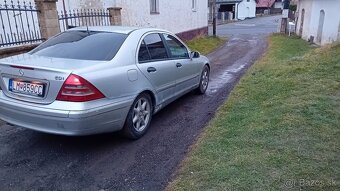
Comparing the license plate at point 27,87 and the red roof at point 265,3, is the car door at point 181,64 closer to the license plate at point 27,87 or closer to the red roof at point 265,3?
the license plate at point 27,87

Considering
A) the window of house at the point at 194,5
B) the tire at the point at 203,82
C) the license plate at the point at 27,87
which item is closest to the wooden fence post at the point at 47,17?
the tire at the point at 203,82

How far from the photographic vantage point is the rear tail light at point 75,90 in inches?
127

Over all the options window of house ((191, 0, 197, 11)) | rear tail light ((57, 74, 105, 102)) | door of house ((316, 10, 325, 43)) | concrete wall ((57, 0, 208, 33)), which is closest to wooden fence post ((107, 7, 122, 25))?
concrete wall ((57, 0, 208, 33))

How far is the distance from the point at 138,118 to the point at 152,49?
113cm

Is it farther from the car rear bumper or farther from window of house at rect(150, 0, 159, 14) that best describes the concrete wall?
the car rear bumper

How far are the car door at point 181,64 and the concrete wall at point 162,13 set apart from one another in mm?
6536

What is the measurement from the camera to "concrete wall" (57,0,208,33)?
11484 mm

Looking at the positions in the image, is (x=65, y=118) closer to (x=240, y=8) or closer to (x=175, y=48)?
(x=175, y=48)

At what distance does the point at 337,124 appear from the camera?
4.21 m

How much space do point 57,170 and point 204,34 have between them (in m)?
19.2

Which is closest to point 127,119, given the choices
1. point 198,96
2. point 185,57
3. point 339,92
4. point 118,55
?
point 118,55

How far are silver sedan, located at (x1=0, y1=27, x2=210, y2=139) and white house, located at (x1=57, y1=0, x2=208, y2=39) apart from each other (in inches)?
294

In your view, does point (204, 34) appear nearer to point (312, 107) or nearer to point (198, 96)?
point (198, 96)

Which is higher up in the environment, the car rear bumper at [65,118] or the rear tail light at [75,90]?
the rear tail light at [75,90]
